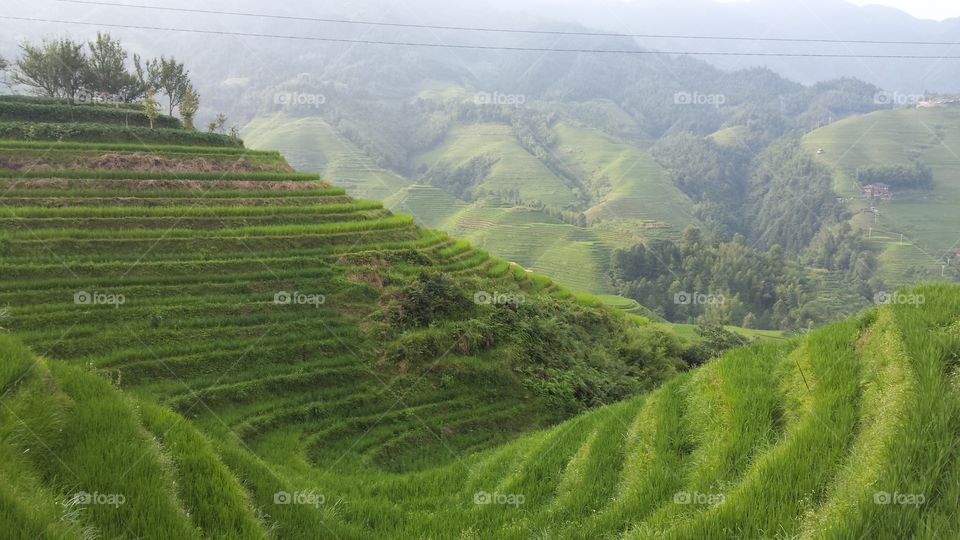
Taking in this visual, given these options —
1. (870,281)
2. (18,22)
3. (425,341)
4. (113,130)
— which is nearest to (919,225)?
(870,281)

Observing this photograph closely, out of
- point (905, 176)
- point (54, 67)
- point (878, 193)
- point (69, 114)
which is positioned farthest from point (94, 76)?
point (905, 176)

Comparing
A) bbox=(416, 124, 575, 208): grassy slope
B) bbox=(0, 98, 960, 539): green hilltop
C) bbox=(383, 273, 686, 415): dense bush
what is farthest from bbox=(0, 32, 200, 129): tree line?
bbox=(416, 124, 575, 208): grassy slope

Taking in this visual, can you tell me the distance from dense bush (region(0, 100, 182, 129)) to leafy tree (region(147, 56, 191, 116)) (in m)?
6.88

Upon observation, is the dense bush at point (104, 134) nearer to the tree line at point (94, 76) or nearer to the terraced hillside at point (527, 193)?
the tree line at point (94, 76)

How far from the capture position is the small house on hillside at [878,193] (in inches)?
5323

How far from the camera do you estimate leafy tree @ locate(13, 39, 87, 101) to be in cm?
3384

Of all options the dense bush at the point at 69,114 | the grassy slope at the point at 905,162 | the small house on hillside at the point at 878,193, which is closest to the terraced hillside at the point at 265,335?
the dense bush at the point at 69,114

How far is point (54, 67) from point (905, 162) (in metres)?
193

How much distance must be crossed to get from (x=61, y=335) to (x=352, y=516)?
41.4ft

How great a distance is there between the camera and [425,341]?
18.3 m

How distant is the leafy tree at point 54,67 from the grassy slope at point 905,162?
399 feet

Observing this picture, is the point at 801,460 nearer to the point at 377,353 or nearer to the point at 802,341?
the point at 802,341

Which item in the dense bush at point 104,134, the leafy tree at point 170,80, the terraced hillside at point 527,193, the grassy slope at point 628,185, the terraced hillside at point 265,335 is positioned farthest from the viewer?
the grassy slope at point 628,185

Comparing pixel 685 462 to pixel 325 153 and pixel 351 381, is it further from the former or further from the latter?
pixel 325 153
